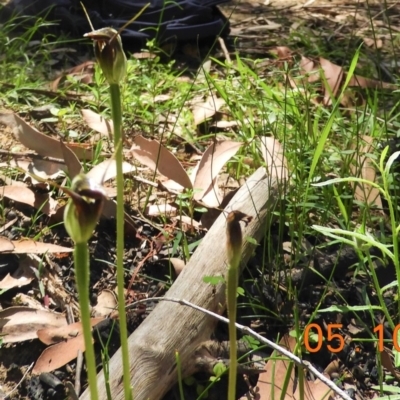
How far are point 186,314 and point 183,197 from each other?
472 mm

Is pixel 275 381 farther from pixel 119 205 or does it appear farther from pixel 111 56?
pixel 111 56

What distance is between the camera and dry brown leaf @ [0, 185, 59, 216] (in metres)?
1.74

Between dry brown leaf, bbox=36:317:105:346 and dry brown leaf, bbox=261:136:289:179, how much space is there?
0.54m

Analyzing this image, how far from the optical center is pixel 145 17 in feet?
9.64

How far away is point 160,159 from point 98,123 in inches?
12.3

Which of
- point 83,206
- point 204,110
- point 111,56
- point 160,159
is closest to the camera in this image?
point 83,206

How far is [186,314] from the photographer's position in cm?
133

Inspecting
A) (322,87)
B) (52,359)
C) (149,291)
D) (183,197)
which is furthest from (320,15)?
(52,359)

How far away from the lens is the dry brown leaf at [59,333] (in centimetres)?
141

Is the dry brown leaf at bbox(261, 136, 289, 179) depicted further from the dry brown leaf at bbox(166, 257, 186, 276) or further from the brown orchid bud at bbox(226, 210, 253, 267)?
the brown orchid bud at bbox(226, 210, 253, 267)

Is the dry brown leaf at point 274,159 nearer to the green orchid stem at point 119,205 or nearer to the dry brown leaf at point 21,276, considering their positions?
the dry brown leaf at point 21,276

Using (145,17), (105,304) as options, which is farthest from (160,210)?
(145,17)

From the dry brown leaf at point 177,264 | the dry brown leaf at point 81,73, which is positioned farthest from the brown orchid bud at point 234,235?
the dry brown leaf at point 81,73
